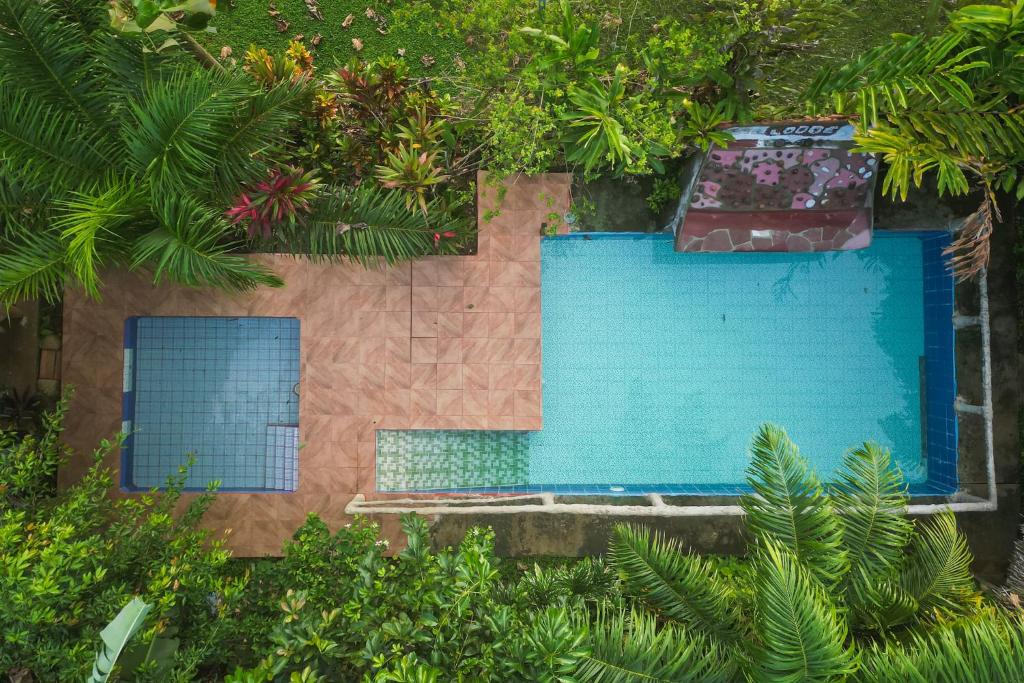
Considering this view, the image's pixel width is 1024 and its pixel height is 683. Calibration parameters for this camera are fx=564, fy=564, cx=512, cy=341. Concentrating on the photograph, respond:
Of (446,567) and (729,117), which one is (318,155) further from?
(446,567)

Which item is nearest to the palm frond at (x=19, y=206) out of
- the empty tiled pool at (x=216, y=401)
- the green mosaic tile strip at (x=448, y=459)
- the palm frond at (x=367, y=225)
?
the palm frond at (x=367, y=225)

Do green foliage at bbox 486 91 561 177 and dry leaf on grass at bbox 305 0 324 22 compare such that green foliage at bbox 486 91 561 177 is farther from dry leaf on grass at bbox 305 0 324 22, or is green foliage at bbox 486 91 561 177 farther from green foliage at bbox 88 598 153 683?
green foliage at bbox 88 598 153 683

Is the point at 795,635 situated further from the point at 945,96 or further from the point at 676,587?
Answer: the point at 945,96

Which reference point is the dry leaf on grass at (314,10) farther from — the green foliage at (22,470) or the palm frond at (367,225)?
the green foliage at (22,470)

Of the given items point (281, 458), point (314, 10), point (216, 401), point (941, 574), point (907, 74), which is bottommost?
point (941, 574)

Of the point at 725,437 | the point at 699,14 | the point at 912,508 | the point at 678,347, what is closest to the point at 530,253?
the point at 678,347

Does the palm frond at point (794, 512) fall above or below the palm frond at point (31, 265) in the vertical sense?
below

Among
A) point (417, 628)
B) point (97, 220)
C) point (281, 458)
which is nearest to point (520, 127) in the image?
point (97, 220)
